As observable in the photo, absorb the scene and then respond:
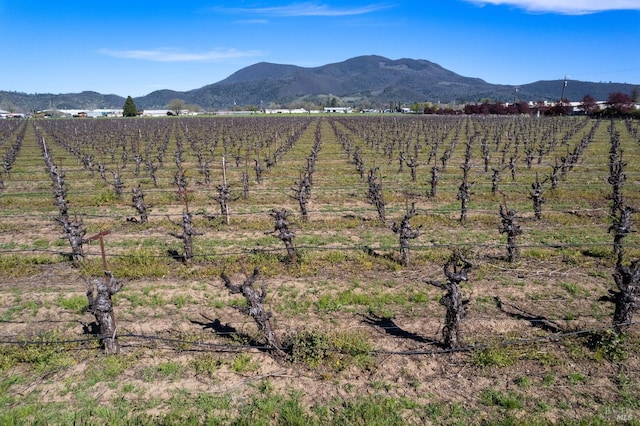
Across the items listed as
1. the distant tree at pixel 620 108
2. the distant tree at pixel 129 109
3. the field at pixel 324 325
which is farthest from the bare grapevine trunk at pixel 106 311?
the distant tree at pixel 129 109

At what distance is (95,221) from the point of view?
17078 mm

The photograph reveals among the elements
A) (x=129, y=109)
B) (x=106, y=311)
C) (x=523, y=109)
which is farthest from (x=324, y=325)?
(x=129, y=109)

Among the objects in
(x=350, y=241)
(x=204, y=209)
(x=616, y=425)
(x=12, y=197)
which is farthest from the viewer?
(x=12, y=197)

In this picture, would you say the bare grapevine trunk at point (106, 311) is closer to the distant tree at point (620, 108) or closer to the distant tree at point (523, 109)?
Result: the distant tree at point (620, 108)

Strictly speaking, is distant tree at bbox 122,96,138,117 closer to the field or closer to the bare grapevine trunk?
the field

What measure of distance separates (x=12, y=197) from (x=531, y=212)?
82.6 ft

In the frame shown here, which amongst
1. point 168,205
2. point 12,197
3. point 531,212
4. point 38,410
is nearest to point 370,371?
point 38,410

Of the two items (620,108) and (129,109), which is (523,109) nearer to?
(620,108)

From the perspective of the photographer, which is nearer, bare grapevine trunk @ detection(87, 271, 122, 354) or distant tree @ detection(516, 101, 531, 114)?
bare grapevine trunk @ detection(87, 271, 122, 354)

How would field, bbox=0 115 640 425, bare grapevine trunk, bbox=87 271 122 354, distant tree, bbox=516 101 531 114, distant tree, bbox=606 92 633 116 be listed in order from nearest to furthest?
field, bbox=0 115 640 425 < bare grapevine trunk, bbox=87 271 122 354 < distant tree, bbox=606 92 633 116 < distant tree, bbox=516 101 531 114

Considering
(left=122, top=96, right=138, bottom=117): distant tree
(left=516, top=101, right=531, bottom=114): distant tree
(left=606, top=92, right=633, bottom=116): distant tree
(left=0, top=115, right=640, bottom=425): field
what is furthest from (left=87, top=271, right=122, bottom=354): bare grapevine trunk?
(left=122, top=96, right=138, bottom=117): distant tree

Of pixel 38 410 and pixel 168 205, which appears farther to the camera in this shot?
pixel 168 205

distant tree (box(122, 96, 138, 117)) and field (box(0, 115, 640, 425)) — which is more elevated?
distant tree (box(122, 96, 138, 117))

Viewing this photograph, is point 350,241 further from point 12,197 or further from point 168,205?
point 12,197
